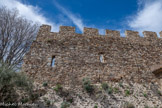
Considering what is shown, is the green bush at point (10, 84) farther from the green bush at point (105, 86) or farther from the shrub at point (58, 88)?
the green bush at point (105, 86)

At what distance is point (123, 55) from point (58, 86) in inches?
173

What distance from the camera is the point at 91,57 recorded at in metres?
6.54

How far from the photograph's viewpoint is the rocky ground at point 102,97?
4.77 metres

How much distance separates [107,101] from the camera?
5.06 m

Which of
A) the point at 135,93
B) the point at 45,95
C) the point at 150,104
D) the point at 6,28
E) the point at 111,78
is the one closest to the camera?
the point at 45,95

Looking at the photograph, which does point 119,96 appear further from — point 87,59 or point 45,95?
point 45,95

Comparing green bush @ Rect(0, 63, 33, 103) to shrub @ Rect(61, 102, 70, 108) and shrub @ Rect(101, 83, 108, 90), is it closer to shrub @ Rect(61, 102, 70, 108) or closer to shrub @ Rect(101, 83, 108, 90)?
shrub @ Rect(61, 102, 70, 108)

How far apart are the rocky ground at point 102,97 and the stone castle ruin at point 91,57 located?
0.43m

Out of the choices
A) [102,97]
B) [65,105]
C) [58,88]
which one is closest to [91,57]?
[102,97]

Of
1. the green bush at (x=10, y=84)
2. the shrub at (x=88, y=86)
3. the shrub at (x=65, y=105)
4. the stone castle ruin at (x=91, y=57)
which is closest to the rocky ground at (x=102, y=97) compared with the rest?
the shrub at (x=65, y=105)

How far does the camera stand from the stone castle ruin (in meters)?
5.79

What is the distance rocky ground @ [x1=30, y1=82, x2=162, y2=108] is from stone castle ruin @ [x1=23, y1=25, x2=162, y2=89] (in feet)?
1.41

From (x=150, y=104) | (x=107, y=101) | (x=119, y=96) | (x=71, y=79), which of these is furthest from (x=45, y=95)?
(x=150, y=104)

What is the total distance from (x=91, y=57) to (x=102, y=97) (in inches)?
90.8
